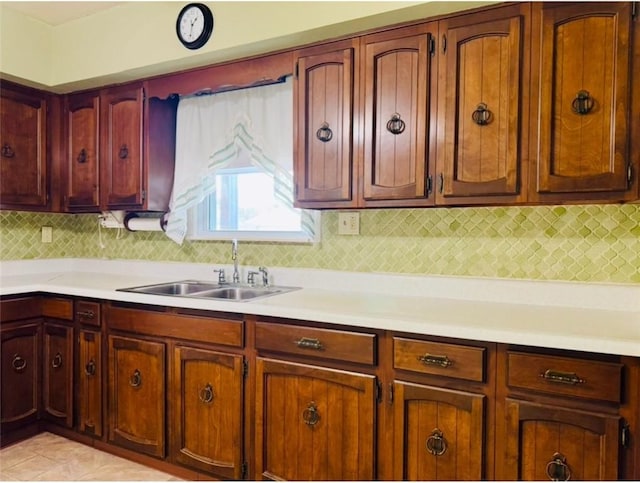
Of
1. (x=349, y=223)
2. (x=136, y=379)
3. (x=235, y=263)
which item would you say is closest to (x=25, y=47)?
(x=235, y=263)

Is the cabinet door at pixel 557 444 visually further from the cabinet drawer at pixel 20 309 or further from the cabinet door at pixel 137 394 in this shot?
the cabinet drawer at pixel 20 309

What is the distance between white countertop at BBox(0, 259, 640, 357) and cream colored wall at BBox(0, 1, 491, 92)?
1.21 meters

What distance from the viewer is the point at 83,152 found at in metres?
3.09

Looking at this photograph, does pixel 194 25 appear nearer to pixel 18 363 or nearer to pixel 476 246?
pixel 476 246

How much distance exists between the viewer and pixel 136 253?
328 cm

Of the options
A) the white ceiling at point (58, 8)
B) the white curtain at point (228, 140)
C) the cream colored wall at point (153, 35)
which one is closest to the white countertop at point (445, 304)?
the white curtain at point (228, 140)

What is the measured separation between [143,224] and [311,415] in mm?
1813

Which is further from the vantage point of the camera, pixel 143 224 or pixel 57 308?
pixel 143 224

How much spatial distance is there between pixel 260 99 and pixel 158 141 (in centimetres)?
72

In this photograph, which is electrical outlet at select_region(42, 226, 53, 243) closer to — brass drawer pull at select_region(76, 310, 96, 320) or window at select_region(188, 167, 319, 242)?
brass drawer pull at select_region(76, 310, 96, 320)

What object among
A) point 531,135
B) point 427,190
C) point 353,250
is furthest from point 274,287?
point 531,135

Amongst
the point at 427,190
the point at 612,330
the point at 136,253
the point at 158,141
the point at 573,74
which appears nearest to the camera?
the point at 612,330

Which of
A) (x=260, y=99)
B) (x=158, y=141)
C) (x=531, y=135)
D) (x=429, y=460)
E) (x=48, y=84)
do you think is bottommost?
(x=429, y=460)

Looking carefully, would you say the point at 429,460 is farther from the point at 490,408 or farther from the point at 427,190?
the point at 427,190
